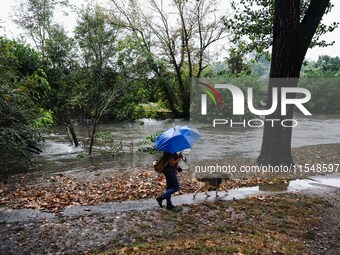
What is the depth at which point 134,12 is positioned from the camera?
2405 centimetres

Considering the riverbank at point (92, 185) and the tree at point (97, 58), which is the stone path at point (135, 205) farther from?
the tree at point (97, 58)

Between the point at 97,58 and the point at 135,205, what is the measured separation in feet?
26.2

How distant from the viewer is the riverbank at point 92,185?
7.11 meters

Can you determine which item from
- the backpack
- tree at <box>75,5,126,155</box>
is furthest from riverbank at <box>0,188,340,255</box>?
tree at <box>75,5,126,155</box>

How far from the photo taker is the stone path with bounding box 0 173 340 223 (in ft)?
20.2

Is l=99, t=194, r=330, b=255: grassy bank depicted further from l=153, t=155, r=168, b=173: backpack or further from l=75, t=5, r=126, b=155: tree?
l=75, t=5, r=126, b=155: tree

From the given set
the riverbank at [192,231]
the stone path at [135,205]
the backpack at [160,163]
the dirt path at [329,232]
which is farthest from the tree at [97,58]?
the dirt path at [329,232]

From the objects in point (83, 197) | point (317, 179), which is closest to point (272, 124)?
point (317, 179)

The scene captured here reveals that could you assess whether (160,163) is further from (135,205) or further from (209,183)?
(209,183)

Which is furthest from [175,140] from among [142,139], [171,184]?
[142,139]

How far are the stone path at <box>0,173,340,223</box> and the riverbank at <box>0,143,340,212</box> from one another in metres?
0.27

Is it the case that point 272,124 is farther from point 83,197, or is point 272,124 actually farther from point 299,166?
point 83,197

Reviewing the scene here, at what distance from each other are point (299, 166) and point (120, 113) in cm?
776

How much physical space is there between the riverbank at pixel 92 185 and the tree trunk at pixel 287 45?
4.24ft
